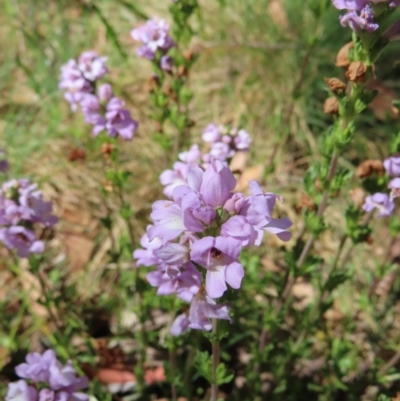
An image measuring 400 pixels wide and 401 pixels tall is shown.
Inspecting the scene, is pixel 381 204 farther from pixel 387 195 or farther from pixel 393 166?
pixel 393 166

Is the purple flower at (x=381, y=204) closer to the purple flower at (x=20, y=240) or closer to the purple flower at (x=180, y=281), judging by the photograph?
the purple flower at (x=180, y=281)

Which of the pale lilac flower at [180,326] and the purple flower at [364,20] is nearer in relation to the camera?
the purple flower at [364,20]

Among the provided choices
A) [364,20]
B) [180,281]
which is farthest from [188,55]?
[180,281]

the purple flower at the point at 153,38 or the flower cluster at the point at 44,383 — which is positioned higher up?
the purple flower at the point at 153,38

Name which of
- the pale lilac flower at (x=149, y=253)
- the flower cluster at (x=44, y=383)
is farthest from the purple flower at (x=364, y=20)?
the flower cluster at (x=44, y=383)

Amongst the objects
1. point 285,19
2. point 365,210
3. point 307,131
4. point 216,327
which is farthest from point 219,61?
point 216,327

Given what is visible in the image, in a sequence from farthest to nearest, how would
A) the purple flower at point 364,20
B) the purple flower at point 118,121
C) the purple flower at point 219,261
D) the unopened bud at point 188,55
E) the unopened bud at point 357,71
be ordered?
the unopened bud at point 188,55
the purple flower at point 118,121
the unopened bud at point 357,71
the purple flower at point 364,20
the purple flower at point 219,261
